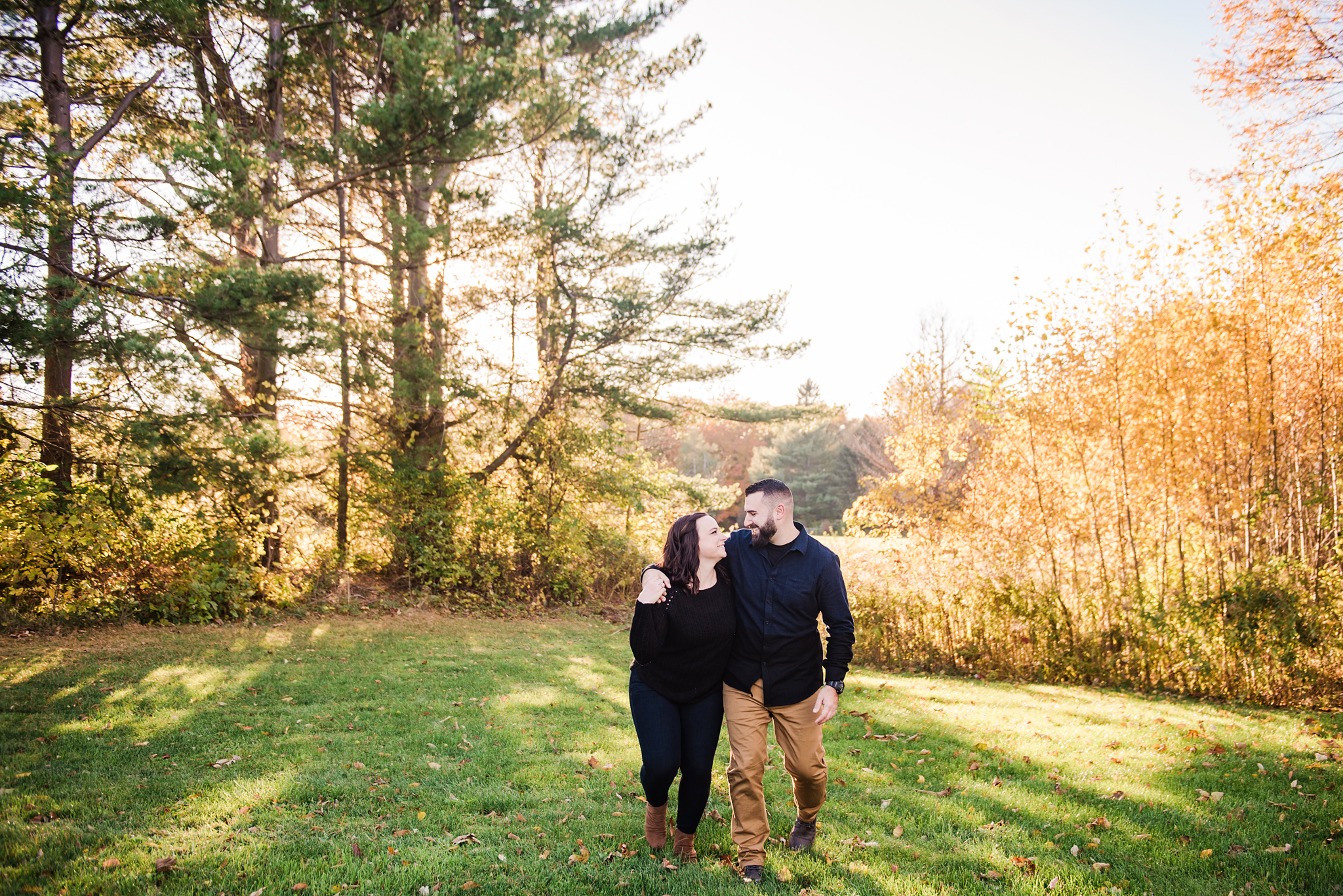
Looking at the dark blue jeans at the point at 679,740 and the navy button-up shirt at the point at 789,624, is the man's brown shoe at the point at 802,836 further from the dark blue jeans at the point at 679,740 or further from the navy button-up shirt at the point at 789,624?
the navy button-up shirt at the point at 789,624

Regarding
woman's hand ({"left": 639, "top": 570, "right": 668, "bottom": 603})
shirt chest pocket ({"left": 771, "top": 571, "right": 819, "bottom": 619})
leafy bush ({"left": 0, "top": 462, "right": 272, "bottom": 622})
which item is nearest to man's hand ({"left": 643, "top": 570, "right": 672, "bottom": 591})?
woman's hand ({"left": 639, "top": 570, "right": 668, "bottom": 603})

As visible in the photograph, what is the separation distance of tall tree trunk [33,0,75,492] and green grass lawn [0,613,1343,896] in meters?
2.24

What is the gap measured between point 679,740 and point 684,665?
34cm

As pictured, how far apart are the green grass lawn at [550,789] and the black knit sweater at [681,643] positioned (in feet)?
2.68

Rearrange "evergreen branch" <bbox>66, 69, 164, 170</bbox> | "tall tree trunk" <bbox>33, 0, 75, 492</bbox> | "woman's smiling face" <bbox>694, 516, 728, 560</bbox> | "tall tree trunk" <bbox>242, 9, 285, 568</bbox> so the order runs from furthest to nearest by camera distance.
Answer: "tall tree trunk" <bbox>242, 9, 285, 568</bbox> → "evergreen branch" <bbox>66, 69, 164, 170</bbox> → "tall tree trunk" <bbox>33, 0, 75, 492</bbox> → "woman's smiling face" <bbox>694, 516, 728, 560</bbox>

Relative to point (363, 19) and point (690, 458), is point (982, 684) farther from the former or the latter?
point (690, 458)

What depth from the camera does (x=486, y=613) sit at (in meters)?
12.2

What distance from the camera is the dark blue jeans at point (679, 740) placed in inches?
115

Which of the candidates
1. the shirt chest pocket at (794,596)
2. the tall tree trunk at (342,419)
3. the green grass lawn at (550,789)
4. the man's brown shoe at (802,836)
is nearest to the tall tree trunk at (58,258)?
the green grass lawn at (550,789)

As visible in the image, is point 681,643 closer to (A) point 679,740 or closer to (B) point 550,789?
(A) point 679,740

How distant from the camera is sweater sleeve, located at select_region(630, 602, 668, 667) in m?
2.87

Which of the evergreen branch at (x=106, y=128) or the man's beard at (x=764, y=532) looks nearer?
the man's beard at (x=764, y=532)

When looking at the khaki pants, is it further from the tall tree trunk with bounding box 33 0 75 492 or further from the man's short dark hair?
the tall tree trunk with bounding box 33 0 75 492

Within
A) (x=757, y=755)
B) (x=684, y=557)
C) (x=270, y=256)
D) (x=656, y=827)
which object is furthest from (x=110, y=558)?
(x=757, y=755)
